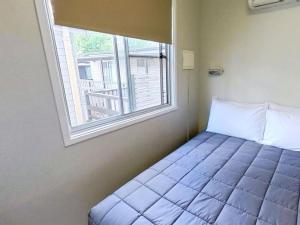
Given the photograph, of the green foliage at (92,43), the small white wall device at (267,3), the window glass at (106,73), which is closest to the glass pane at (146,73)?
the window glass at (106,73)

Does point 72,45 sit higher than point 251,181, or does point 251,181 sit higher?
point 72,45

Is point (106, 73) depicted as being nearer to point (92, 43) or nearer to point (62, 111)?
point (92, 43)

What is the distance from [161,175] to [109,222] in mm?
485

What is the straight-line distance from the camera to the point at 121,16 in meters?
1.36

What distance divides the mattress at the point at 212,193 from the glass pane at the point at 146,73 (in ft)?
2.25

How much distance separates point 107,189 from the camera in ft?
4.86

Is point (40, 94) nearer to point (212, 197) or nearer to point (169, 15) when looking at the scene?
point (212, 197)

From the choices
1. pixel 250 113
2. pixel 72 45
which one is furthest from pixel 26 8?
pixel 250 113

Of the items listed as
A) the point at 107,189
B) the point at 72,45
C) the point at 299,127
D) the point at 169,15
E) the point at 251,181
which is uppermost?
the point at 169,15

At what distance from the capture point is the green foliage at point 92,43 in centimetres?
130

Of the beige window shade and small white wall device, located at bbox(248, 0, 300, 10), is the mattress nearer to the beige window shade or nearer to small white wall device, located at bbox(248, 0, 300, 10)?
the beige window shade

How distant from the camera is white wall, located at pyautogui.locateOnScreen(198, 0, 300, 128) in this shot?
180 centimetres

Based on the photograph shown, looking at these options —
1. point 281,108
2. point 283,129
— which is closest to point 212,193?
point 283,129

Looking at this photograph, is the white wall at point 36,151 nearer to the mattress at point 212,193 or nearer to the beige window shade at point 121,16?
the beige window shade at point 121,16
